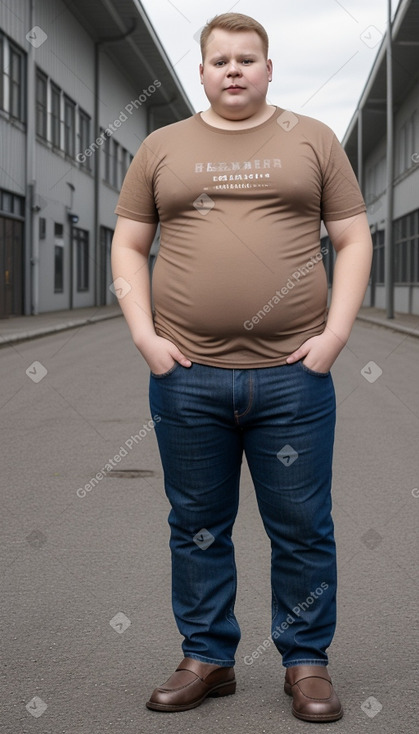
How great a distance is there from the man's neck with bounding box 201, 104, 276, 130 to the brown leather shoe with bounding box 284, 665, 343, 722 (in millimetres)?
1542

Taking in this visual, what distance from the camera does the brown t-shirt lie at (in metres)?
3.01

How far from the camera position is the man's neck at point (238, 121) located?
308 cm

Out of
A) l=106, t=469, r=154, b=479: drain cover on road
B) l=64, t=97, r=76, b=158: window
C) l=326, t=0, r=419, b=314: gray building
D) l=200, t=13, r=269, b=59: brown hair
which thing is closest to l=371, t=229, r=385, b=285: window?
l=326, t=0, r=419, b=314: gray building

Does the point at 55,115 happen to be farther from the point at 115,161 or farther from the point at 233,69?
the point at 233,69

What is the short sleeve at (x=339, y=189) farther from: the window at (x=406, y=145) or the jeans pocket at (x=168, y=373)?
the window at (x=406, y=145)

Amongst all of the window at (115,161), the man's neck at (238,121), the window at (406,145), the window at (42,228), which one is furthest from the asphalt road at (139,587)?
the window at (115,161)

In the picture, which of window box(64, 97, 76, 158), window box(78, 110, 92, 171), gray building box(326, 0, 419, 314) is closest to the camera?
gray building box(326, 0, 419, 314)

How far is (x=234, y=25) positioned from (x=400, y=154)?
36.1m

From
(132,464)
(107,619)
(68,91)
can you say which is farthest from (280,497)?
(68,91)

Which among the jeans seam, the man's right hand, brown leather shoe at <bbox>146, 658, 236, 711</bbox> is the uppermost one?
the man's right hand

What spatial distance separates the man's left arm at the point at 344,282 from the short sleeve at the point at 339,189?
3 centimetres

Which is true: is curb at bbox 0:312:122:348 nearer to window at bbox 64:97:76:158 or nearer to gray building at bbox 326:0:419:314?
window at bbox 64:97:76:158

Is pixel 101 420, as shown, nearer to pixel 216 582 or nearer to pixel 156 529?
pixel 156 529

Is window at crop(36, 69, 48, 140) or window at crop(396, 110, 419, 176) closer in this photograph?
window at crop(36, 69, 48, 140)
